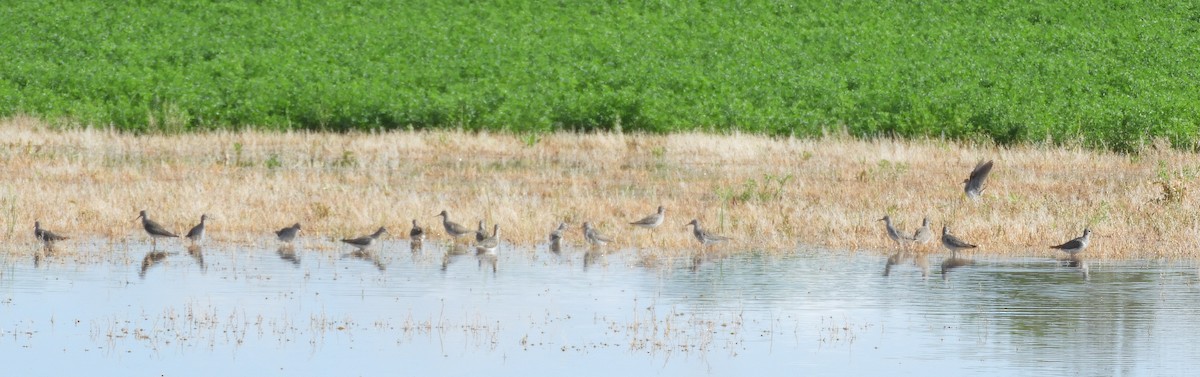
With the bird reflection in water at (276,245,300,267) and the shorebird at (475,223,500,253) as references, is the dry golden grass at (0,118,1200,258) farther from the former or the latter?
the bird reflection in water at (276,245,300,267)

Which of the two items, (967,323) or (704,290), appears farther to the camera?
(704,290)

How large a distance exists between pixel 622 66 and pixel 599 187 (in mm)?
24025

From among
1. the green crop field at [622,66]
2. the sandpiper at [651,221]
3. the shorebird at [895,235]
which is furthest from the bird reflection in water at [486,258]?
the green crop field at [622,66]

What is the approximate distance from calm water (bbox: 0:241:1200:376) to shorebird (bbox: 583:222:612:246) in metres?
0.76

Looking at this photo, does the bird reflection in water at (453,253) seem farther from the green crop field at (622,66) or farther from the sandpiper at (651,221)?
the green crop field at (622,66)

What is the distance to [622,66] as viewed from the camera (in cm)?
4953

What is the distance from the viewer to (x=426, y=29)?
5612 centimetres

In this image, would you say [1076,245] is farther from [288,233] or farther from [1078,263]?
[288,233]

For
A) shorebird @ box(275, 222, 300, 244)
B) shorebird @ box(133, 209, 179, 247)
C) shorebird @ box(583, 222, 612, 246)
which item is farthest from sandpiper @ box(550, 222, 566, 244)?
shorebird @ box(133, 209, 179, 247)

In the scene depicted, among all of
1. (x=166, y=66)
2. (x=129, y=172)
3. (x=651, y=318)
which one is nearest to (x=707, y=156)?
(x=129, y=172)

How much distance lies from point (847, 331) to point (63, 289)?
6.77m

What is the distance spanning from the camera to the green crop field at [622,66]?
132 feet

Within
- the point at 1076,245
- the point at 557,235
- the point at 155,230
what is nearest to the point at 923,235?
the point at 1076,245

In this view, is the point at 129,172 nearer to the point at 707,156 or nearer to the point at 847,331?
the point at 707,156
